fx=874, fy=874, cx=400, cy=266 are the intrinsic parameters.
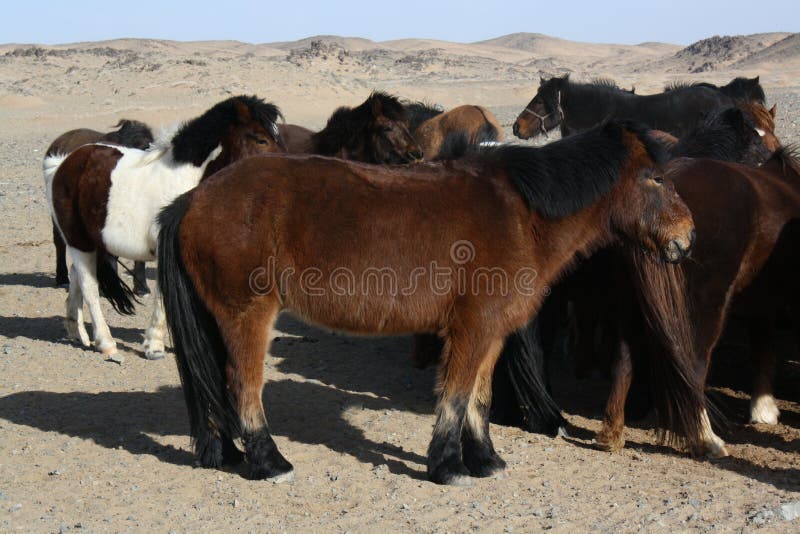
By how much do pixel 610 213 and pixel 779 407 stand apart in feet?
8.59

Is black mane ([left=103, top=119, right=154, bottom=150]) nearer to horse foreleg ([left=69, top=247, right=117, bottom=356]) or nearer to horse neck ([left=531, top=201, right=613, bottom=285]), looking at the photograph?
horse foreleg ([left=69, top=247, right=117, bottom=356])

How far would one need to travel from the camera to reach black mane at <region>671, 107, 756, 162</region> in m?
6.82

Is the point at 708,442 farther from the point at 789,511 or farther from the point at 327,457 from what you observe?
the point at 327,457

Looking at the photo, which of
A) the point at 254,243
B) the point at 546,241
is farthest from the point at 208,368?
the point at 546,241

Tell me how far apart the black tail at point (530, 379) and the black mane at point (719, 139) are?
1963 millimetres

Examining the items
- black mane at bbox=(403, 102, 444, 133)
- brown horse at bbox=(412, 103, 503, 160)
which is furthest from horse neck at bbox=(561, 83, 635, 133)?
black mane at bbox=(403, 102, 444, 133)

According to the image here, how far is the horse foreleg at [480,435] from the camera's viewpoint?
16.4 feet

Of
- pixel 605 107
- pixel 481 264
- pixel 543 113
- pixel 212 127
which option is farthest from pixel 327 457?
A: pixel 543 113

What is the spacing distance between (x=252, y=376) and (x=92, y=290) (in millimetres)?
3363

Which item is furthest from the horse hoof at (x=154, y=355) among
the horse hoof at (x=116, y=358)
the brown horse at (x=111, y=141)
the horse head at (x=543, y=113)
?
the horse head at (x=543, y=113)

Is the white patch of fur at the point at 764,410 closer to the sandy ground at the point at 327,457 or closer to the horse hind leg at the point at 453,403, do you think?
the sandy ground at the point at 327,457

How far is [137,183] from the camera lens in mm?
7219

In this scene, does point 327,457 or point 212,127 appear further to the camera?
point 212,127

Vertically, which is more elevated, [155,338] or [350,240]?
[350,240]
